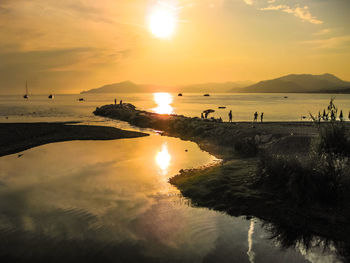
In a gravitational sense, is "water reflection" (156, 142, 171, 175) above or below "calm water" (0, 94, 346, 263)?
above

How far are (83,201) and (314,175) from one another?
25.1 ft

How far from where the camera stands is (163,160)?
15508mm

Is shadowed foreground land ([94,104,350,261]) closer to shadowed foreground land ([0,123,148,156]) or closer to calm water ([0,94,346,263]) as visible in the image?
calm water ([0,94,346,263])

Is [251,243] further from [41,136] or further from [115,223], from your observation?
[41,136]

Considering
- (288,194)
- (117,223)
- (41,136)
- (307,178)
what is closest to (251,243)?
(288,194)

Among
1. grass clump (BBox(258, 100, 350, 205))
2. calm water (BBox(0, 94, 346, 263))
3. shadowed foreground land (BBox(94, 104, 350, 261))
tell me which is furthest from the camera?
grass clump (BBox(258, 100, 350, 205))

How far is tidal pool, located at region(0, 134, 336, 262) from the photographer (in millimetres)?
5984

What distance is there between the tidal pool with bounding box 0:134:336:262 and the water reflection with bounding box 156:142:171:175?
22 cm

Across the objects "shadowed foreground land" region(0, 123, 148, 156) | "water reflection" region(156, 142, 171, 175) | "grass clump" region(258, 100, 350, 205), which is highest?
"grass clump" region(258, 100, 350, 205)

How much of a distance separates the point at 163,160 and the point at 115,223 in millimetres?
8121

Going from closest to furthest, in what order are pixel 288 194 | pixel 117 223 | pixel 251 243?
pixel 251 243 < pixel 117 223 < pixel 288 194

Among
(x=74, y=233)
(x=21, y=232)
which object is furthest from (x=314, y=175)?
(x=21, y=232)

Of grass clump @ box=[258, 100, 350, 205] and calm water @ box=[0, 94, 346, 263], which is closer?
calm water @ box=[0, 94, 346, 263]

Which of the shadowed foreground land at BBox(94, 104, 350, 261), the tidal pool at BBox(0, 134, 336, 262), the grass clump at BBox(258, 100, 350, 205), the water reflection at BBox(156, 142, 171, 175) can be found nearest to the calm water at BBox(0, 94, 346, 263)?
the tidal pool at BBox(0, 134, 336, 262)
